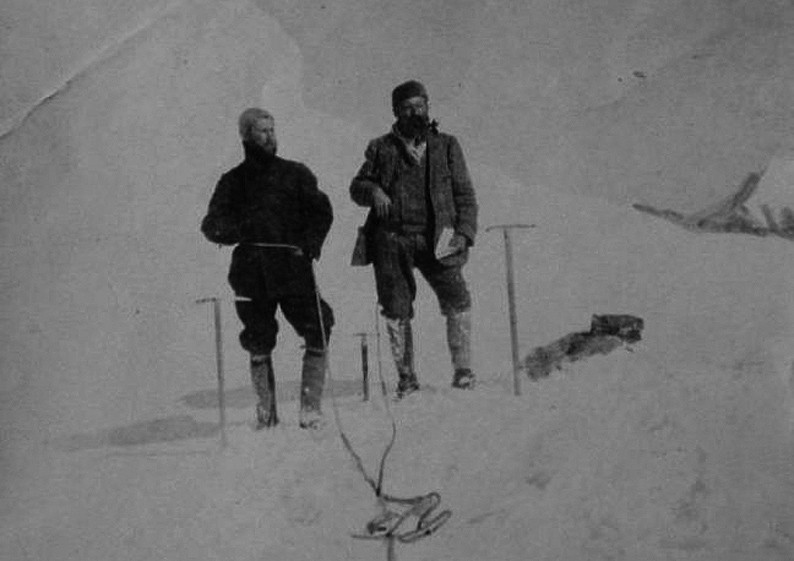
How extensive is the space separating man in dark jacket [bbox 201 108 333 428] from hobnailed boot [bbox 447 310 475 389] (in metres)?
0.24

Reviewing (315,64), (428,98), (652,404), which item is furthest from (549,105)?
(652,404)

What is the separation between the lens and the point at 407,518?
6.86 ft

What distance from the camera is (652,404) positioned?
7.13 feet

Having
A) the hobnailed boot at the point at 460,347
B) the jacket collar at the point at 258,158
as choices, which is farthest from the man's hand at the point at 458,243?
the jacket collar at the point at 258,158

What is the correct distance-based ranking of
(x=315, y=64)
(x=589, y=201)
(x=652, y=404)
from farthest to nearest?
(x=315, y=64), (x=589, y=201), (x=652, y=404)

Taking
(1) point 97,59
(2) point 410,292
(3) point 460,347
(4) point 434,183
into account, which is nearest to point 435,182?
(4) point 434,183

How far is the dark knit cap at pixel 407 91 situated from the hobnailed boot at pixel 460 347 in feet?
1.51

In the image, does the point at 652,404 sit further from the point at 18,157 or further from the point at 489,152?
the point at 18,157

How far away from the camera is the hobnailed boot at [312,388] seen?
2.29 meters

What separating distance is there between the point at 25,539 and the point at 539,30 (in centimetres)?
145

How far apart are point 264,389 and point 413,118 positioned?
0.63 metres

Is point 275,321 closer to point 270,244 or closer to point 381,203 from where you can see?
point 270,244

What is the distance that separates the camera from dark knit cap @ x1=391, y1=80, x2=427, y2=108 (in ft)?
7.98

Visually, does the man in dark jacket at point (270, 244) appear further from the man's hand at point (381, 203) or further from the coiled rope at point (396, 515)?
the coiled rope at point (396, 515)
